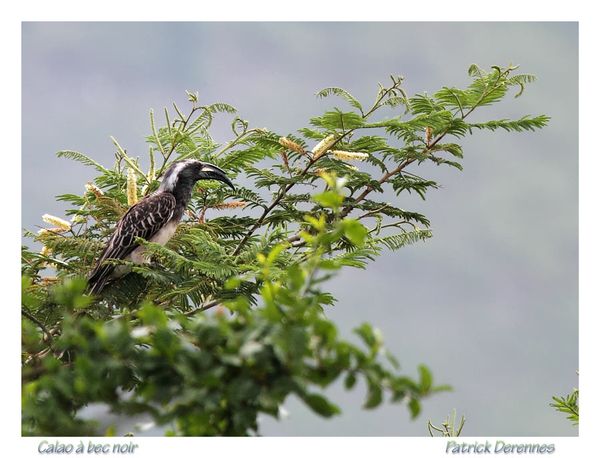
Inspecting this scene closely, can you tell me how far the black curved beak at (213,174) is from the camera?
744 cm

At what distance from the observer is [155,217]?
723cm

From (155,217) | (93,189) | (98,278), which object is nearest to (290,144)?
(155,217)

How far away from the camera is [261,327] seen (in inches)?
111

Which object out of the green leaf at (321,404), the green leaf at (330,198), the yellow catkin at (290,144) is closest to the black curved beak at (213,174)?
the yellow catkin at (290,144)

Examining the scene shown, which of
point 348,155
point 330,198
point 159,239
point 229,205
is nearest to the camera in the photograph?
point 330,198

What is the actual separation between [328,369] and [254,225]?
461 cm

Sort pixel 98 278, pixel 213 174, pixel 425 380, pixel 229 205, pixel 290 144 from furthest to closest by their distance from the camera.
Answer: pixel 213 174 → pixel 229 205 → pixel 98 278 → pixel 290 144 → pixel 425 380

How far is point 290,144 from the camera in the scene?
6777mm

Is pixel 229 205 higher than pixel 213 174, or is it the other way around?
pixel 213 174

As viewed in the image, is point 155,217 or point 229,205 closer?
point 155,217

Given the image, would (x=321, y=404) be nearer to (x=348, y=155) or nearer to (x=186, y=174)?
(x=348, y=155)

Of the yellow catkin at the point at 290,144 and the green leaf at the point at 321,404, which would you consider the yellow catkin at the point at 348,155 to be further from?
the green leaf at the point at 321,404

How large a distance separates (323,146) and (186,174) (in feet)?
4.62
